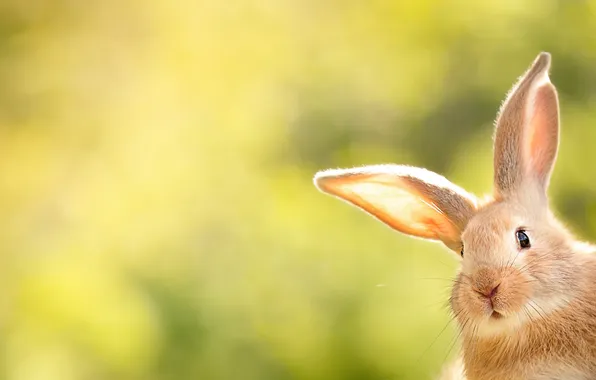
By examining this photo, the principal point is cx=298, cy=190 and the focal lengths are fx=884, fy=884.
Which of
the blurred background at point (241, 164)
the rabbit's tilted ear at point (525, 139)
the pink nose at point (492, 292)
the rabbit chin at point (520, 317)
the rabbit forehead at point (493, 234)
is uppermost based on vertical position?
the blurred background at point (241, 164)

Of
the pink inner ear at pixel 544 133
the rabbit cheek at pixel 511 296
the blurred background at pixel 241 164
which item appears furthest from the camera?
the blurred background at pixel 241 164

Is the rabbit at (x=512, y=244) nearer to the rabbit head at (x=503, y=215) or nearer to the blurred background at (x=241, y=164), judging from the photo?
the rabbit head at (x=503, y=215)

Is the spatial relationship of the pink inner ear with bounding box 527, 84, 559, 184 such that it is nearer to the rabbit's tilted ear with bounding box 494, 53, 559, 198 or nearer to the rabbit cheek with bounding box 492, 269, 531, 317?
the rabbit's tilted ear with bounding box 494, 53, 559, 198

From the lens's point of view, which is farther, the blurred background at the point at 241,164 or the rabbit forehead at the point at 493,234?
the blurred background at the point at 241,164

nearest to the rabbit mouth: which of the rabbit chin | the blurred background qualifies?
the rabbit chin

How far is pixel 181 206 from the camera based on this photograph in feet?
4.92

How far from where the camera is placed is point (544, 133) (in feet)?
2.46

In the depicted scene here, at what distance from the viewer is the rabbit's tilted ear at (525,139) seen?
70cm

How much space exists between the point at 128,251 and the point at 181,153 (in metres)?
0.21

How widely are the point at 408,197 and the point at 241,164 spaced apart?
82 centimetres

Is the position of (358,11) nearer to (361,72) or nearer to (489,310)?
(361,72)

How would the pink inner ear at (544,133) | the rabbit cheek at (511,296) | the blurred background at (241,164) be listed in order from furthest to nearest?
1. the blurred background at (241,164)
2. the pink inner ear at (544,133)
3. the rabbit cheek at (511,296)

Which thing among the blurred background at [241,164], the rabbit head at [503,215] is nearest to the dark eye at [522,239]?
the rabbit head at [503,215]

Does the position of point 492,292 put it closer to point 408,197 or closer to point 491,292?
point 491,292
